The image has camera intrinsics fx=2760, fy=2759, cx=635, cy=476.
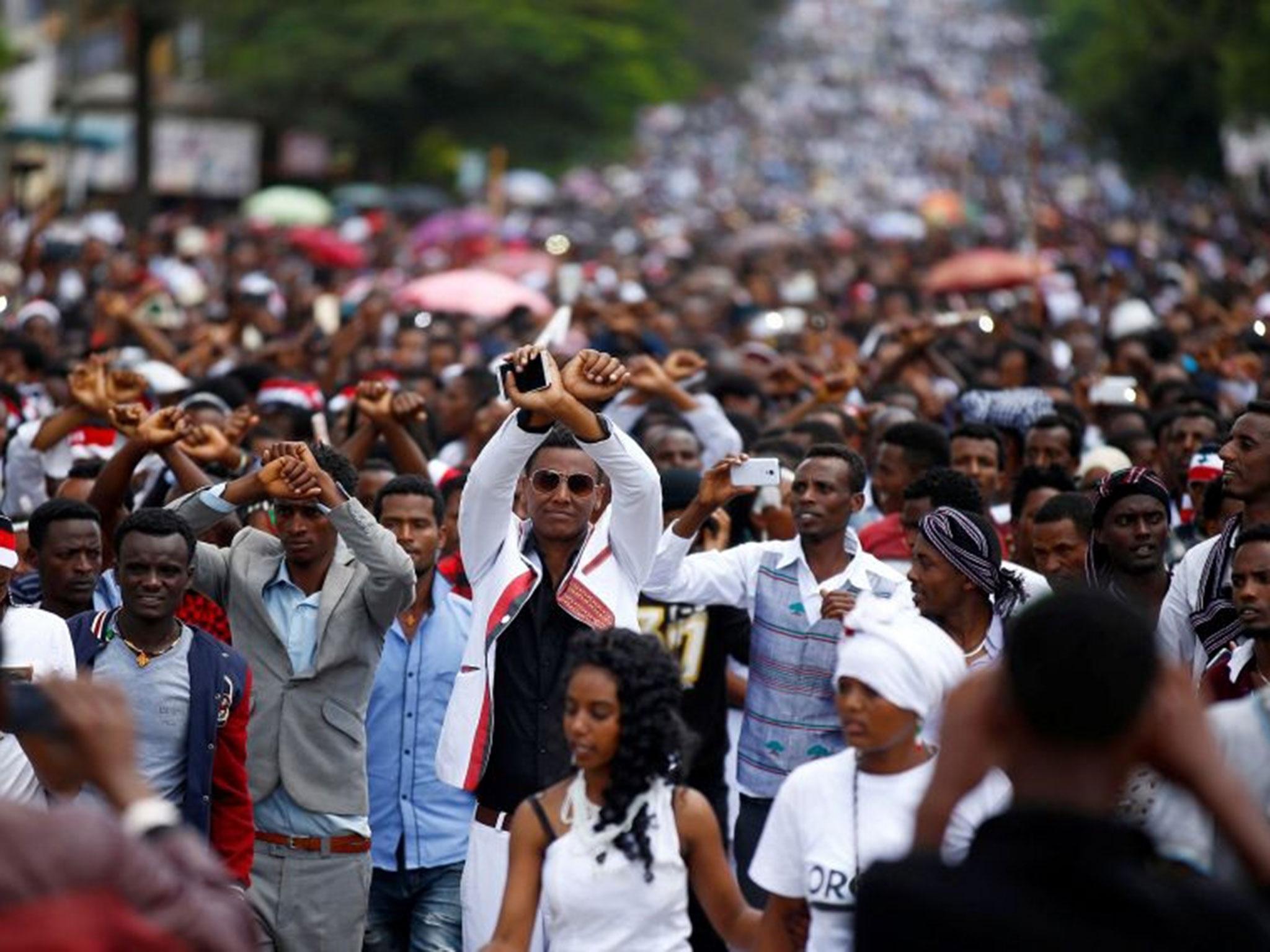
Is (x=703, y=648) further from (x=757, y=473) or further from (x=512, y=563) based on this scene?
(x=512, y=563)

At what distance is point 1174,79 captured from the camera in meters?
46.2

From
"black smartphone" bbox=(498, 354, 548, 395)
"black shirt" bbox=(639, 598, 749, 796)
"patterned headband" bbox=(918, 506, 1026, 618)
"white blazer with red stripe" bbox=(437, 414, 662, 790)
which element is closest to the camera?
"black smartphone" bbox=(498, 354, 548, 395)

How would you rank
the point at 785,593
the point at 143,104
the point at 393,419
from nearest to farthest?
the point at 785,593 < the point at 393,419 < the point at 143,104

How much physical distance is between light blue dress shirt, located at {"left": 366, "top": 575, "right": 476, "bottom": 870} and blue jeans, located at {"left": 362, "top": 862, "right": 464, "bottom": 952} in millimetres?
56

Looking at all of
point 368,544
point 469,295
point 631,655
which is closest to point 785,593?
point 368,544

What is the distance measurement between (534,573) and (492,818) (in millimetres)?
665

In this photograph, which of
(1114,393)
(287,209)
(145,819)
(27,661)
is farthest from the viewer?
(287,209)

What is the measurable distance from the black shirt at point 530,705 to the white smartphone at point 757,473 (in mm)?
909

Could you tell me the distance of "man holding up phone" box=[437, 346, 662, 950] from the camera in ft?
23.0

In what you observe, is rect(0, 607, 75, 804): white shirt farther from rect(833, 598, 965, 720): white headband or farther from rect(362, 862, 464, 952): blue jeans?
rect(833, 598, 965, 720): white headband

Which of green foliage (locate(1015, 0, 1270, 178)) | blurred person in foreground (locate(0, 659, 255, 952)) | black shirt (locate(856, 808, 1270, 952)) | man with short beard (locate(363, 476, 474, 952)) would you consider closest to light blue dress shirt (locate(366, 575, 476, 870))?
man with short beard (locate(363, 476, 474, 952))

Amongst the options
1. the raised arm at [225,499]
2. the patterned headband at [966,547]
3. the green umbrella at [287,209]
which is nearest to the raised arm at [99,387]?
the raised arm at [225,499]

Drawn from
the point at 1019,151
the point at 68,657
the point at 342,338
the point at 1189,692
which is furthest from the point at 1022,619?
the point at 1019,151

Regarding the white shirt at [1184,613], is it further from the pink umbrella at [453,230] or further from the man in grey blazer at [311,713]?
the pink umbrella at [453,230]
